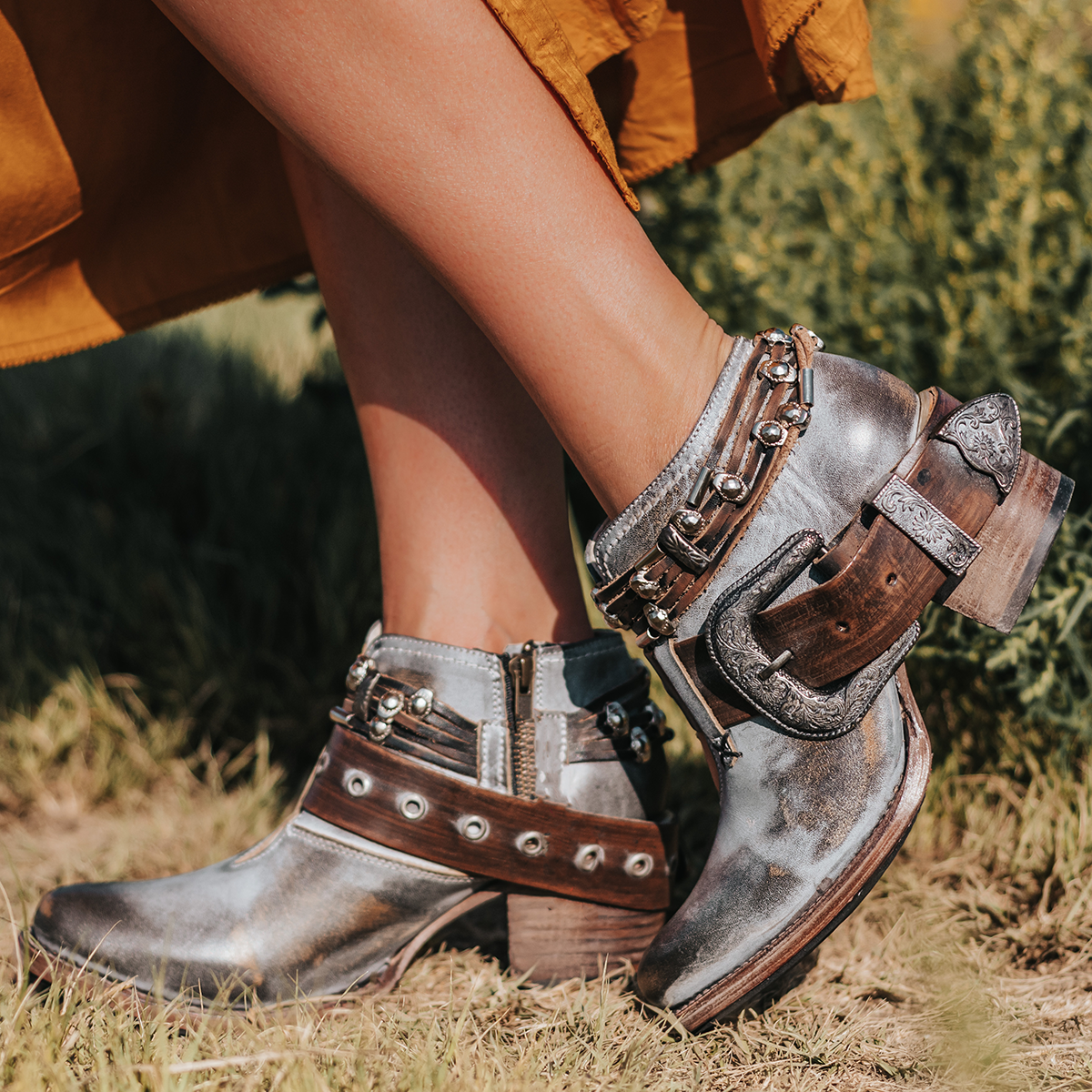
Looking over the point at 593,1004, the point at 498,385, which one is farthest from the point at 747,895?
the point at 498,385

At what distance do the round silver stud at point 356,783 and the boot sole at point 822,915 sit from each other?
38 cm

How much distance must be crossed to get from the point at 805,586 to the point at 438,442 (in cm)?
43

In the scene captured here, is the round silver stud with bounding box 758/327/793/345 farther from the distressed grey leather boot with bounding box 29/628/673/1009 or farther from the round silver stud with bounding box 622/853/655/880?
the round silver stud with bounding box 622/853/655/880

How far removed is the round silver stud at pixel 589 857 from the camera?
3.42ft

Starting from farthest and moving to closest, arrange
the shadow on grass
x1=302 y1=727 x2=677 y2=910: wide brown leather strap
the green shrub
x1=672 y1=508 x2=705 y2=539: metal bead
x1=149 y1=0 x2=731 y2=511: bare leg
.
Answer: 1. the shadow on grass
2. the green shrub
3. x1=302 y1=727 x2=677 y2=910: wide brown leather strap
4. x1=672 y1=508 x2=705 y2=539: metal bead
5. x1=149 y1=0 x2=731 y2=511: bare leg

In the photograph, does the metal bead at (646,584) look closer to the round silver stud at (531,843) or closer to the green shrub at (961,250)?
the round silver stud at (531,843)

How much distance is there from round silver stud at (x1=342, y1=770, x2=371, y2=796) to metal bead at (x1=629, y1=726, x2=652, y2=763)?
284mm

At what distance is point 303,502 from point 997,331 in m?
1.41

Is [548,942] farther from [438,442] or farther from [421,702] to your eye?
[438,442]

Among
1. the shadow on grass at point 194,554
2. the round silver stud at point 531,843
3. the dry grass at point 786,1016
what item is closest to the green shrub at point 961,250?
the dry grass at point 786,1016

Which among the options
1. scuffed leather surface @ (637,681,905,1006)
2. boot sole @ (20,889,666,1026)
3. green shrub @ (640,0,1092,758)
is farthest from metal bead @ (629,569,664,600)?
green shrub @ (640,0,1092,758)

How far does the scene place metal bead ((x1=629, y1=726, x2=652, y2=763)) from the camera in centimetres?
109

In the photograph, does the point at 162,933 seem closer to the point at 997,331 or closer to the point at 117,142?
the point at 117,142

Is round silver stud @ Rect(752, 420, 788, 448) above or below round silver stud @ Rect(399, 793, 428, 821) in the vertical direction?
above
